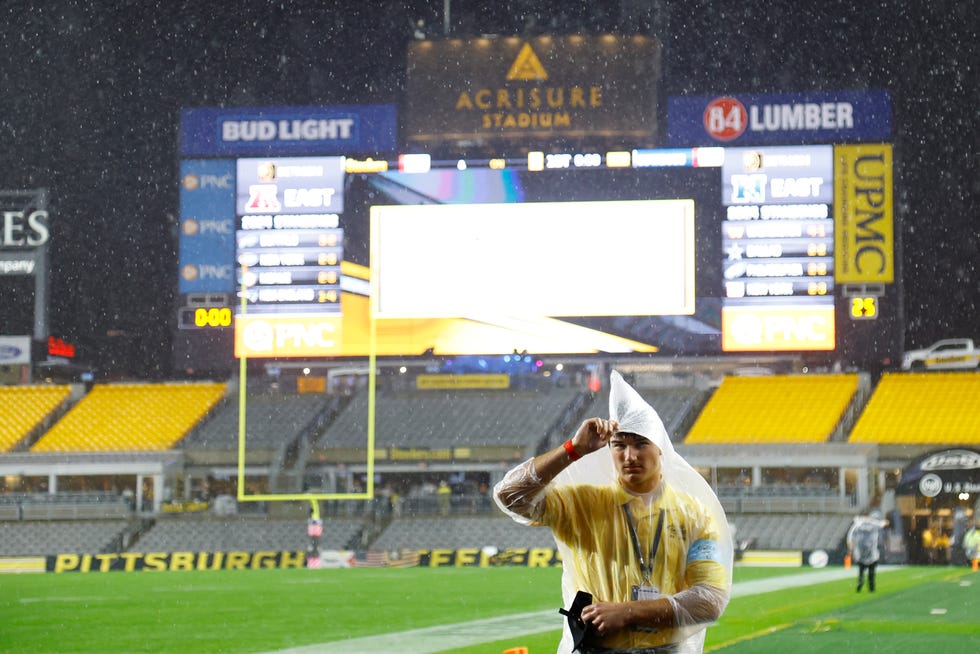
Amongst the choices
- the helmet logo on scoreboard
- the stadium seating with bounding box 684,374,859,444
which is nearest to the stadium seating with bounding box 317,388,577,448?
the stadium seating with bounding box 684,374,859,444

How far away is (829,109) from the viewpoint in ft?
90.2

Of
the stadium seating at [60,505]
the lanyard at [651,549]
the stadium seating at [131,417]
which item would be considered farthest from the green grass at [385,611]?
the stadium seating at [131,417]

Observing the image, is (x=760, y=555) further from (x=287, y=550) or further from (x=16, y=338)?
(x=16, y=338)

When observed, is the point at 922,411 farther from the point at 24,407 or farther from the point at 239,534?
the point at 24,407

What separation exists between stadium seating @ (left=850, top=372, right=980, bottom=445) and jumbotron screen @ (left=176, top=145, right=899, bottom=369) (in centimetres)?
454

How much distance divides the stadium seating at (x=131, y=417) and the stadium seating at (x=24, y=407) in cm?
48

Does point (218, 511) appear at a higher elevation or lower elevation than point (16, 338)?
lower

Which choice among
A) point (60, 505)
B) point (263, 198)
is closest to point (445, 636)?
point (263, 198)

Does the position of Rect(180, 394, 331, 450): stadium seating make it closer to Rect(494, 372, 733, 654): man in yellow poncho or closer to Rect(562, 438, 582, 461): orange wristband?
Rect(494, 372, 733, 654): man in yellow poncho

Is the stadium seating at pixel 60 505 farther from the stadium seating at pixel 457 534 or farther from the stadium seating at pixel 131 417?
the stadium seating at pixel 457 534

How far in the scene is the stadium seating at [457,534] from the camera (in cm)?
3086

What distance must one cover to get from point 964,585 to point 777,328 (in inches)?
328

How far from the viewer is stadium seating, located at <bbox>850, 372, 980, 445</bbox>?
102 ft

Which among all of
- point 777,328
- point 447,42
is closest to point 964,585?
point 777,328
